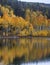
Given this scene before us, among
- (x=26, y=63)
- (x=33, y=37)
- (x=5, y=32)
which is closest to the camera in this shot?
(x=26, y=63)

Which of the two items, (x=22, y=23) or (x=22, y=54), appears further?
(x=22, y=23)

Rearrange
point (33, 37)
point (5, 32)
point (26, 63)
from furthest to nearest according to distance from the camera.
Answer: point (33, 37) < point (5, 32) < point (26, 63)

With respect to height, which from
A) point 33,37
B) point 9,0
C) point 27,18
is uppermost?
point 9,0

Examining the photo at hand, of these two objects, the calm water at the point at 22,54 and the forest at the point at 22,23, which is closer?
the calm water at the point at 22,54

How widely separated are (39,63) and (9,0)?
13647 mm

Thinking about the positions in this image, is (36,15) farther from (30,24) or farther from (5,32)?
(5,32)

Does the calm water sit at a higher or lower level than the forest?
higher

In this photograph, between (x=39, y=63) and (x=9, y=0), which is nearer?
(x=39, y=63)

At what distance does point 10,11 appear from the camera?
68.2ft

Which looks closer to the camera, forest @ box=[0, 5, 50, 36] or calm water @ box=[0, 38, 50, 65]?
calm water @ box=[0, 38, 50, 65]

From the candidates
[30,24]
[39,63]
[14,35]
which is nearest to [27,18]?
[30,24]

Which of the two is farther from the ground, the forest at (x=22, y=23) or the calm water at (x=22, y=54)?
the calm water at (x=22, y=54)

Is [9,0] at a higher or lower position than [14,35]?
higher

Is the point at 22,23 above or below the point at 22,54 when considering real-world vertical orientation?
below
